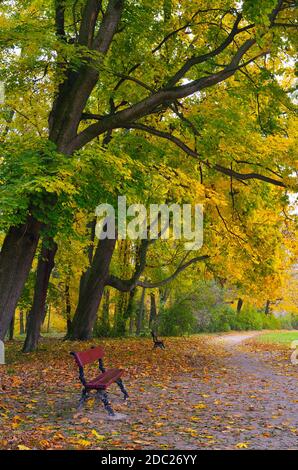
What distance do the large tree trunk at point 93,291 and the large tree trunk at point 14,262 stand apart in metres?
9.74

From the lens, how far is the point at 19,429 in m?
6.31

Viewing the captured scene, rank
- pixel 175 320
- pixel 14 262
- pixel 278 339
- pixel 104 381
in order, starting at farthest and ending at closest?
pixel 175 320 → pixel 278 339 → pixel 14 262 → pixel 104 381

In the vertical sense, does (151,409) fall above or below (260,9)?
below

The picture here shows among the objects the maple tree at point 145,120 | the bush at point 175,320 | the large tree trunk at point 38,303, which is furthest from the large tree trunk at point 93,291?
the bush at point 175,320

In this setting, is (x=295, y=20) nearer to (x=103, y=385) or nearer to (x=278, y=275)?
(x=103, y=385)

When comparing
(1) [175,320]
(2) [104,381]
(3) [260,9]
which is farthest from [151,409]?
(1) [175,320]

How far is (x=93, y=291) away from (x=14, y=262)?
10.6 metres

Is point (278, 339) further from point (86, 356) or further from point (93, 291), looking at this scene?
point (86, 356)

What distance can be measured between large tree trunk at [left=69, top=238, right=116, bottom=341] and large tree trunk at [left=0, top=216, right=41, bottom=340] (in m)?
9.74

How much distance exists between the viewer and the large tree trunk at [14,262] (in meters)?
9.59

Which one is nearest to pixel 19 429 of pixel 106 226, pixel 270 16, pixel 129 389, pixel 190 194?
pixel 129 389

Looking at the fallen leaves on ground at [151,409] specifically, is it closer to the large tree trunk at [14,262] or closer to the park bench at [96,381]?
the park bench at [96,381]

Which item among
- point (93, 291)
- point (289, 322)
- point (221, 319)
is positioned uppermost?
point (93, 291)

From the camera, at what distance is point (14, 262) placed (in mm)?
Answer: 9664
